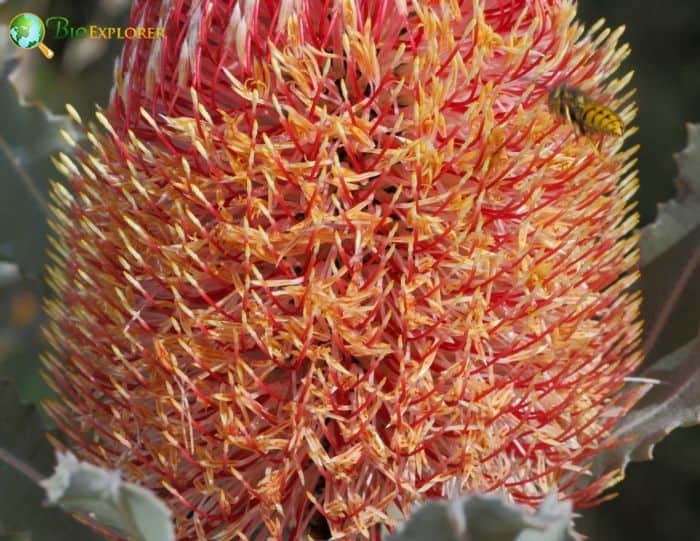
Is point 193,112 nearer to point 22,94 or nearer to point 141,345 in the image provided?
point 141,345

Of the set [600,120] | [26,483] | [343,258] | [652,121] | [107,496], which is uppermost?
[652,121]

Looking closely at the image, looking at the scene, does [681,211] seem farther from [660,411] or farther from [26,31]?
[26,31]

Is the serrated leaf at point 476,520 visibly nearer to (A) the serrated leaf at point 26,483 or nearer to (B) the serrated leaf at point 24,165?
(A) the serrated leaf at point 26,483

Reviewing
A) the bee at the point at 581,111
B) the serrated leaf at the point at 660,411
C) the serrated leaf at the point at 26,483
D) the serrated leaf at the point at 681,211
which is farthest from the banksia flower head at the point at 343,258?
the serrated leaf at the point at 681,211

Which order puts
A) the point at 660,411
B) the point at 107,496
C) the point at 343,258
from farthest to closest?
the point at 660,411
the point at 343,258
the point at 107,496

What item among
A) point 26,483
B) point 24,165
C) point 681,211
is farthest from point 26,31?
point 681,211

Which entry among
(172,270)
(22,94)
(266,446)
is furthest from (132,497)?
(22,94)

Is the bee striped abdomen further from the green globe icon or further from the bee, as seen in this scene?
the green globe icon
